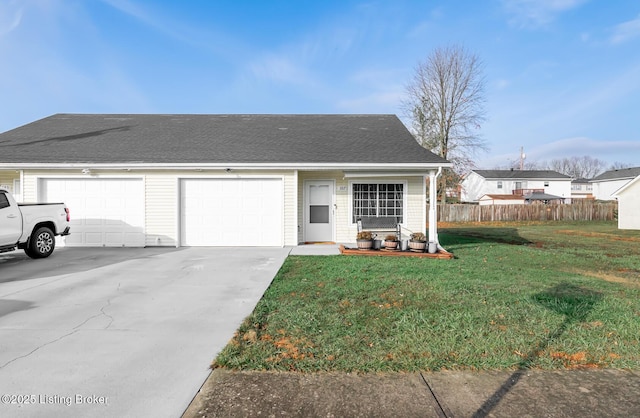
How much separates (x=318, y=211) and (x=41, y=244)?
7832mm

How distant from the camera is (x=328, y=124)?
45.8 ft

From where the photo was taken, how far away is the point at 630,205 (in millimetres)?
19359

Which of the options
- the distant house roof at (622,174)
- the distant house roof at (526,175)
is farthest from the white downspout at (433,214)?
the distant house roof at (622,174)

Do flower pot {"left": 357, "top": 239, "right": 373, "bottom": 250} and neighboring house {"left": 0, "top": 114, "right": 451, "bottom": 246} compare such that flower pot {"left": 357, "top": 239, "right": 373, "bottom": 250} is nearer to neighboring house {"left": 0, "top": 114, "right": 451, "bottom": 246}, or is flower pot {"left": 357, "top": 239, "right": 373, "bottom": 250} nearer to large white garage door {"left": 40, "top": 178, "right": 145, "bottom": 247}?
neighboring house {"left": 0, "top": 114, "right": 451, "bottom": 246}

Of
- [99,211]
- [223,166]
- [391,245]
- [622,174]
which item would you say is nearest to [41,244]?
[99,211]

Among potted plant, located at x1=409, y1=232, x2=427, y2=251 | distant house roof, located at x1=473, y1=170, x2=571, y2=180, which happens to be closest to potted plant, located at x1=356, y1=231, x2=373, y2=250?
potted plant, located at x1=409, y1=232, x2=427, y2=251

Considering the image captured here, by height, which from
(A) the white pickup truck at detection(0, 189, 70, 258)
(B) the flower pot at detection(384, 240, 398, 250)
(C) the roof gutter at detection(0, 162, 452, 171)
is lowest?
(B) the flower pot at detection(384, 240, 398, 250)

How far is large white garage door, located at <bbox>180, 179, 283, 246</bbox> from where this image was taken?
10438 millimetres

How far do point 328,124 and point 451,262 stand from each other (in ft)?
27.1

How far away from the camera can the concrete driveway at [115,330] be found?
2.55 meters

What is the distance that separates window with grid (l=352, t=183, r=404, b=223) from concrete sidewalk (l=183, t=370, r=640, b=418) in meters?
8.30

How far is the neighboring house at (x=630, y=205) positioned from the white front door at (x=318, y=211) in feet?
64.9

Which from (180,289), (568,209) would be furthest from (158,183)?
(568,209)

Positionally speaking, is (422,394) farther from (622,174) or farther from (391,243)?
(622,174)
